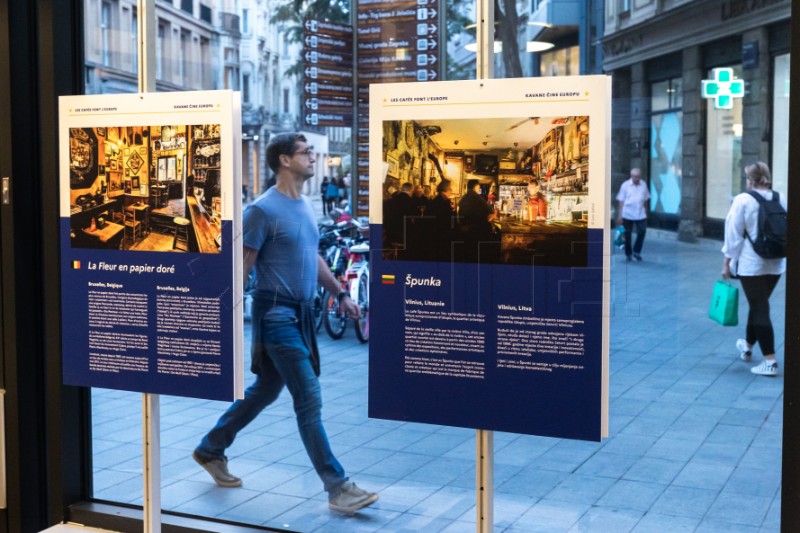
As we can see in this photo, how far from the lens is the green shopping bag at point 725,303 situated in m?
3.69

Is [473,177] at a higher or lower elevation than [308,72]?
lower

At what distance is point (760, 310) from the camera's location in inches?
143

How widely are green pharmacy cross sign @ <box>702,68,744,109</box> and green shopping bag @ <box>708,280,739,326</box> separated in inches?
26.1

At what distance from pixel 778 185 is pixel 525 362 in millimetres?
1109

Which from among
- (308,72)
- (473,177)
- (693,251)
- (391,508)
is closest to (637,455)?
(693,251)

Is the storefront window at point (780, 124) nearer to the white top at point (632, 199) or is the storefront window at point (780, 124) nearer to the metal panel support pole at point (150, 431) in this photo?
the white top at point (632, 199)

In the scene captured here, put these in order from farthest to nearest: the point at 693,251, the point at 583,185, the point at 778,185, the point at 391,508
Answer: the point at 391,508 → the point at 693,251 → the point at 778,185 → the point at 583,185

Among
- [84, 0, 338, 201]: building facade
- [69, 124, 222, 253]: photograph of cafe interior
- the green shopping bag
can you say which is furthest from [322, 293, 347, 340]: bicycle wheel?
the green shopping bag

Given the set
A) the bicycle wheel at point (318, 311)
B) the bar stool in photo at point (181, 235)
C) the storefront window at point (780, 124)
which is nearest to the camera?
the storefront window at point (780, 124)

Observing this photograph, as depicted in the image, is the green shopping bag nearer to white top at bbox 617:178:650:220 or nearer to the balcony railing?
white top at bbox 617:178:650:220

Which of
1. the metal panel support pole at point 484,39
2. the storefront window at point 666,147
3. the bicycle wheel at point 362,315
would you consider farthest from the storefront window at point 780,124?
the bicycle wheel at point 362,315

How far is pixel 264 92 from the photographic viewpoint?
426 cm

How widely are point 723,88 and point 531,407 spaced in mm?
1375

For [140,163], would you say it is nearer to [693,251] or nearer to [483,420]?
[483,420]
